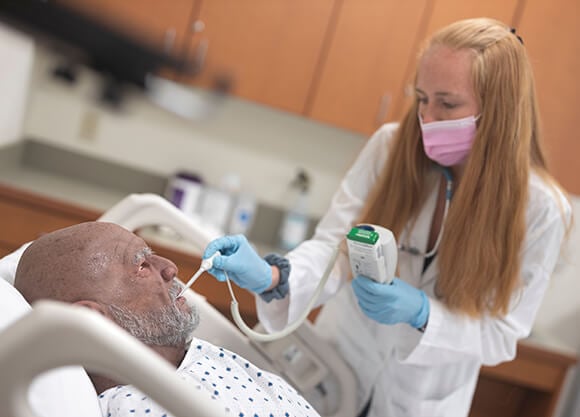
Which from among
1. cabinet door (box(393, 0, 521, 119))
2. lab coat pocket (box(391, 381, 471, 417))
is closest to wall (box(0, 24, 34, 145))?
lab coat pocket (box(391, 381, 471, 417))

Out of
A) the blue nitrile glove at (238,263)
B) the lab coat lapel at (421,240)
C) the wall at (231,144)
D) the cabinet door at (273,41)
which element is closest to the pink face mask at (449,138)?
the lab coat lapel at (421,240)

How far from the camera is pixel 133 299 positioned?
1.18 meters

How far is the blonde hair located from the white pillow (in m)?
0.79

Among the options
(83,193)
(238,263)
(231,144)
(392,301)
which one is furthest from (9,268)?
(231,144)

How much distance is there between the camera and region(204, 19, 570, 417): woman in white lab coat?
1.33 metres

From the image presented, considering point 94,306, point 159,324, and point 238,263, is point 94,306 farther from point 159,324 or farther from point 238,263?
point 238,263

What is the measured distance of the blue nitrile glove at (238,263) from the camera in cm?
130

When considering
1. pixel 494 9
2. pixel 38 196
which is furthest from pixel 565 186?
pixel 38 196

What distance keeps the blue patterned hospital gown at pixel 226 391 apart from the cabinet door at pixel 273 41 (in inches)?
56.5

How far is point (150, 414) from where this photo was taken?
1.03 m

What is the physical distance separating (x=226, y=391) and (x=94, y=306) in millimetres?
278

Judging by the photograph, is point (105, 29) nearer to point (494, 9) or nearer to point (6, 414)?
point (6, 414)

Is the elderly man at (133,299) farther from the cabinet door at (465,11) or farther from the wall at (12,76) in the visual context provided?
the cabinet door at (465,11)

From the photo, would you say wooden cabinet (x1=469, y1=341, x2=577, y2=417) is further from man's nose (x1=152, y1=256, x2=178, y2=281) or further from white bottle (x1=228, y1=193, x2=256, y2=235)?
man's nose (x1=152, y1=256, x2=178, y2=281)
